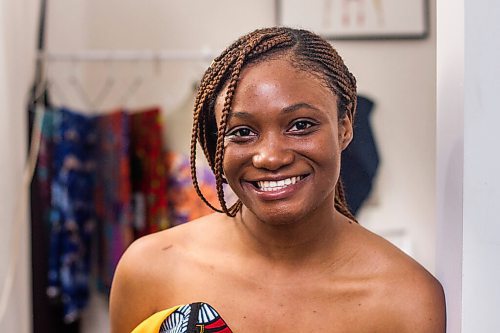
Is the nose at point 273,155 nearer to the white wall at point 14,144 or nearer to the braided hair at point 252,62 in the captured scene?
the braided hair at point 252,62

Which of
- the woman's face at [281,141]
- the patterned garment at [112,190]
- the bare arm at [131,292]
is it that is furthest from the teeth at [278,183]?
the patterned garment at [112,190]

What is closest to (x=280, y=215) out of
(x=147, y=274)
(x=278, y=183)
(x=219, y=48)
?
(x=278, y=183)

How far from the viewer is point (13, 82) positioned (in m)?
1.62

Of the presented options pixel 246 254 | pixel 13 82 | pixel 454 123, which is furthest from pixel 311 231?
pixel 13 82

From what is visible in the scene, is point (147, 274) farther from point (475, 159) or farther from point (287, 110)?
point (475, 159)

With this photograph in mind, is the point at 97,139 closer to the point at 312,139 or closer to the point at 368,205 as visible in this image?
the point at 368,205

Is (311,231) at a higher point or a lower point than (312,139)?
lower

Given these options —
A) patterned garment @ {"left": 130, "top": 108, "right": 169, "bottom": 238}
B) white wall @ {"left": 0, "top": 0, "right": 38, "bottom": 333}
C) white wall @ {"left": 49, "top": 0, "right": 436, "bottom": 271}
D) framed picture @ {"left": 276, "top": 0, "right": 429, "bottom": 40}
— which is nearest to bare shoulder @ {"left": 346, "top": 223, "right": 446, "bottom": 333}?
white wall @ {"left": 0, "top": 0, "right": 38, "bottom": 333}

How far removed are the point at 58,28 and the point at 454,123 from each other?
1641 mm

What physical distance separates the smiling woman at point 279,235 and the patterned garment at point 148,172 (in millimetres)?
1025

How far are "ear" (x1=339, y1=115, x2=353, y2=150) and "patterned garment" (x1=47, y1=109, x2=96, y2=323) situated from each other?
1.22 m

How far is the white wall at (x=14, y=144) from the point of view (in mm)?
1544

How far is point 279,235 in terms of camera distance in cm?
81

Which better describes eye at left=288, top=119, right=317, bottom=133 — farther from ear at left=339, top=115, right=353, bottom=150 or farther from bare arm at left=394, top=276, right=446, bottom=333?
bare arm at left=394, top=276, right=446, bottom=333
